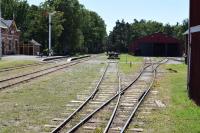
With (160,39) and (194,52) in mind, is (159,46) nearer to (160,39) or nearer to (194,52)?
(160,39)

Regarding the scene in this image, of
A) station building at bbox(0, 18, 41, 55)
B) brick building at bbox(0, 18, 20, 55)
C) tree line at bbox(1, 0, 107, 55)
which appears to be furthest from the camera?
tree line at bbox(1, 0, 107, 55)

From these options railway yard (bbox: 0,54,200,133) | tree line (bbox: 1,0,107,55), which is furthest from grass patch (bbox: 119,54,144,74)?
tree line (bbox: 1,0,107,55)

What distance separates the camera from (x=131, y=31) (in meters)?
173

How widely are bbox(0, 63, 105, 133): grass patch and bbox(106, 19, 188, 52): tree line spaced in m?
125

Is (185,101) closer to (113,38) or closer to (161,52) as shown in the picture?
(161,52)

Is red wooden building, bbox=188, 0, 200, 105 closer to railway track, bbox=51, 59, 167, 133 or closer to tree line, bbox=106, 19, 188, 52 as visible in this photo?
railway track, bbox=51, 59, 167, 133

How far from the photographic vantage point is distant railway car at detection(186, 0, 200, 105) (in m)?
17.0

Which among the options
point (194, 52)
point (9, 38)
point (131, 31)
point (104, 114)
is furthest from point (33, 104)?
point (131, 31)

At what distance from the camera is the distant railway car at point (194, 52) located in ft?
55.8

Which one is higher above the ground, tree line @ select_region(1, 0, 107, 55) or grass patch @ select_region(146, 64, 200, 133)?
tree line @ select_region(1, 0, 107, 55)

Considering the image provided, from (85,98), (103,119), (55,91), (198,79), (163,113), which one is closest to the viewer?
(103,119)

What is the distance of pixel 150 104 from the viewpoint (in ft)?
56.0

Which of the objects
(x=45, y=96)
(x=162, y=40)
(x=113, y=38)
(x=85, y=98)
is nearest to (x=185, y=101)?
(x=85, y=98)

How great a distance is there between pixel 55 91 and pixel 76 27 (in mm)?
85817
